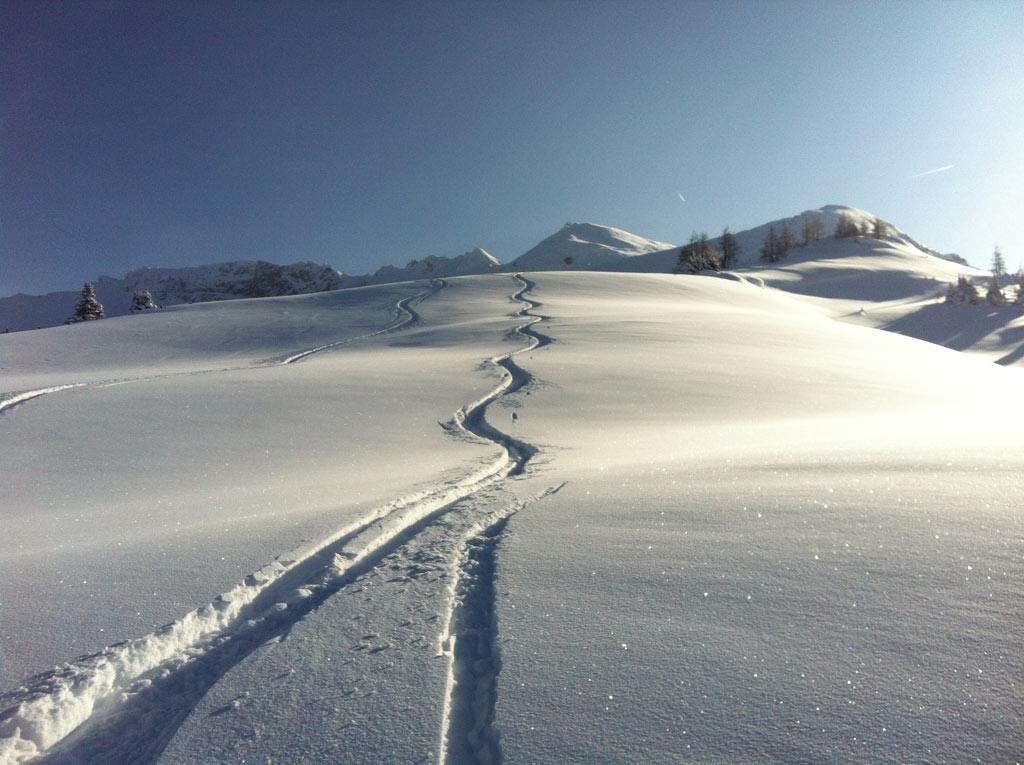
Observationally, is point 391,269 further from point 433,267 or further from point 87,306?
point 87,306

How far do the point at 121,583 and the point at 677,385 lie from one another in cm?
792

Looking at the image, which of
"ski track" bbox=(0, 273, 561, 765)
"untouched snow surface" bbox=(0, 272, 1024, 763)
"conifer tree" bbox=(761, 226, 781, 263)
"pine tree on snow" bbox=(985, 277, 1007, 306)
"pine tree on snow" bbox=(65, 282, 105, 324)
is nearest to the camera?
"untouched snow surface" bbox=(0, 272, 1024, 763)

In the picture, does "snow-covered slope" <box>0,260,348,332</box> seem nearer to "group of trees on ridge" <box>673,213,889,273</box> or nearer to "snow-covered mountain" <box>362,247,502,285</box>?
"snow-covered mountain" <box>362,247,502,285</box>

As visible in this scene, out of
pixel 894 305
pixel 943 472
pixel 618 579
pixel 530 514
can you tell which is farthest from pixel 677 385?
pixel 894 305

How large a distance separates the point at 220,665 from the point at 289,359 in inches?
487

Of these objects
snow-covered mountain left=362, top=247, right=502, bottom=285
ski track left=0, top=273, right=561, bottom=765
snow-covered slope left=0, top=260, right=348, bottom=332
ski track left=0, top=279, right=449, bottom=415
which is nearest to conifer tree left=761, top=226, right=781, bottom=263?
ski track left=0, top=279, right=449, bottom=415

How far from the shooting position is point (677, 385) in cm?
902

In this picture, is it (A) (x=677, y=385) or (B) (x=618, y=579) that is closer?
(B) (x=618, y=579)

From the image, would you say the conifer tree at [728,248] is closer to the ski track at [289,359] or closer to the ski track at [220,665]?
the ski track at [289,359]

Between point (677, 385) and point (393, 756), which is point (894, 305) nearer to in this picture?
point (677, 385)

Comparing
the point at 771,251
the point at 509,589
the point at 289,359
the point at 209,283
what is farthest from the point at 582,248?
the point at 209,283

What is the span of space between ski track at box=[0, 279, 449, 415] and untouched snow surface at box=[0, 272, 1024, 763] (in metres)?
1.64

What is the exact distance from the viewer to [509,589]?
8.79 feet

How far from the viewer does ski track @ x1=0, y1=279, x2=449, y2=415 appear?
8492mm
